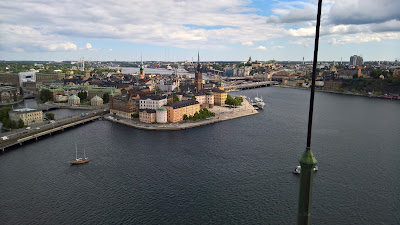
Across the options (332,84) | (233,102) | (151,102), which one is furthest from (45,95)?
(332,84)

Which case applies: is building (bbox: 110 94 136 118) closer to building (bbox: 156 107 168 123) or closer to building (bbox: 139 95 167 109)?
building (bbox: 139 95 167 109)

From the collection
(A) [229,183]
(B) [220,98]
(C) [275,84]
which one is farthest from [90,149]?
(C) [275,84]

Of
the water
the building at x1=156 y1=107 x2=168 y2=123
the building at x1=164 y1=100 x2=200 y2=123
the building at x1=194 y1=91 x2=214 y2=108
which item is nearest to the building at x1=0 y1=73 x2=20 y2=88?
the building at x1=194 y1=91 x2=214 y2=108

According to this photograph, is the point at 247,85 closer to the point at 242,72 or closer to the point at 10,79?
the point at 242,72

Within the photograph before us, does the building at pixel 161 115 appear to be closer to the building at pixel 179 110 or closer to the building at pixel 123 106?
the building at pixel 179 110

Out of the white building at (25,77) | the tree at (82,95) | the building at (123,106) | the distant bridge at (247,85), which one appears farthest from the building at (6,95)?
the distant bridge at (247,85)
